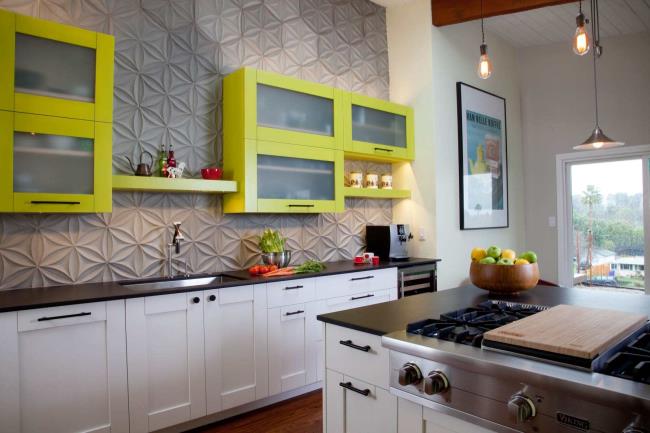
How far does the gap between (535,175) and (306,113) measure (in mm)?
3404

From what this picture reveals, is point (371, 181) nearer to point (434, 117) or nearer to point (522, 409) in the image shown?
point (434, 117)

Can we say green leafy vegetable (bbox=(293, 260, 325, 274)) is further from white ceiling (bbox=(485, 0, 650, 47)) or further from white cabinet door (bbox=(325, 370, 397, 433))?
white ceiling (bbox=(485, 0, 650, 47))

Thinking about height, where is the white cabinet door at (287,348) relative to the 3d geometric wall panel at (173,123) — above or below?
below

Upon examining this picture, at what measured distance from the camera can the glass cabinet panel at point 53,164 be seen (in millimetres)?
2420

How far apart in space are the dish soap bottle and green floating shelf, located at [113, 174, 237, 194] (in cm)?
13

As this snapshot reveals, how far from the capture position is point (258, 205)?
333 cm

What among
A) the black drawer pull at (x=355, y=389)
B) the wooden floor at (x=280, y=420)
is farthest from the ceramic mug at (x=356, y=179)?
the black drawer pull at (x=355, y=389)

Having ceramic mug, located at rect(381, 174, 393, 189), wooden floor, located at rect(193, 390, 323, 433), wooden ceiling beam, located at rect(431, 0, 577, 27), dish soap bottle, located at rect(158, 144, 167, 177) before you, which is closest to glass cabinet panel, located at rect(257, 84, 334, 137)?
dish soap bottle, located at rect(158, 144, 167, 177)

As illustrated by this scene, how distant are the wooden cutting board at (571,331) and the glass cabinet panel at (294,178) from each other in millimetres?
2236

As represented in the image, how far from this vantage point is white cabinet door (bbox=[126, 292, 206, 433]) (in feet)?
8.16

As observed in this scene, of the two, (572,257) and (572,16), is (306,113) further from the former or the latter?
(572,257)

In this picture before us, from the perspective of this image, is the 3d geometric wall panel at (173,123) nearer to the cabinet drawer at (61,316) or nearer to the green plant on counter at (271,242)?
the green plant on counter at (271,242)

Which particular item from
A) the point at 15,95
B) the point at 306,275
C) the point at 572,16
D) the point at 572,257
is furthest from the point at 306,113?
the point at 572,257

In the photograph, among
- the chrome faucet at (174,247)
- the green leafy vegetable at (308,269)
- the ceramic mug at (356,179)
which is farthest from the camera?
the ceramic mug at (356,179)
